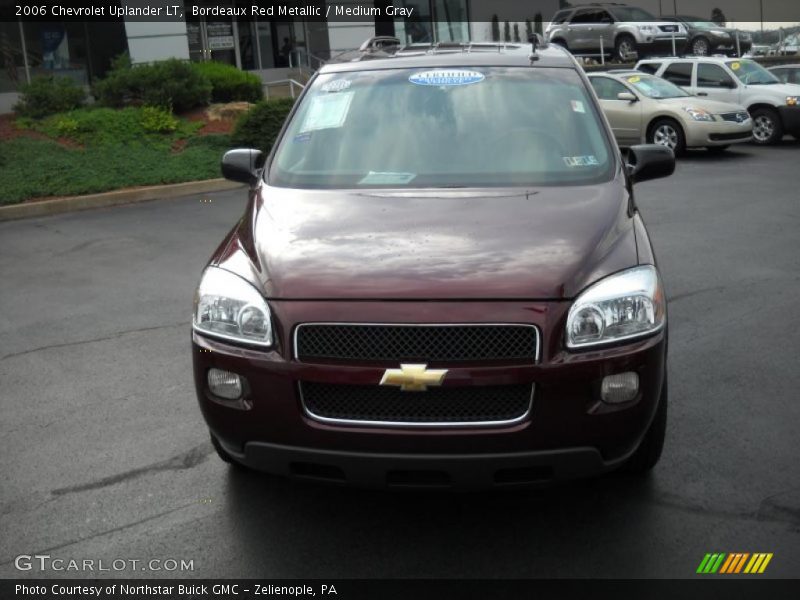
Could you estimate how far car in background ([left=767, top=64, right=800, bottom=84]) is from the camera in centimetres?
2059

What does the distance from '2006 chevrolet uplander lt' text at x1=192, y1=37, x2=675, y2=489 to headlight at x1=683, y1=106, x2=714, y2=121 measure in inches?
556

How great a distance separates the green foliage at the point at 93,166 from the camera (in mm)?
13570

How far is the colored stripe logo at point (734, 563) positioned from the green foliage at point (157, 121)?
14376mm

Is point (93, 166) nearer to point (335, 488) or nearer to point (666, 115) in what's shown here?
point (666, 115)

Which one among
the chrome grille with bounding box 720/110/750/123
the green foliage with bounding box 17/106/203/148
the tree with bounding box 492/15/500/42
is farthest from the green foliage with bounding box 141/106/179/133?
the tree with bounding box 492/15/500/42

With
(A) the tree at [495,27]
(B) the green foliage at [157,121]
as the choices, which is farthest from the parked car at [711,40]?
(B) the green foliage at [157,121]

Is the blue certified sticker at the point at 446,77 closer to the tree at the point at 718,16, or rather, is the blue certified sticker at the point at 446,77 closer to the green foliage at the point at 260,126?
the green foliage at the point at 260,126

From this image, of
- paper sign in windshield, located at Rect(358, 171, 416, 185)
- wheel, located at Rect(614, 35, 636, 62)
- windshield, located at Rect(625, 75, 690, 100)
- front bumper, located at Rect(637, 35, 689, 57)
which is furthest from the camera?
wheel, located at Rect(614, 35, 636, 62)

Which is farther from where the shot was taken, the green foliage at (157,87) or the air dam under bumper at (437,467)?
the green foliage at (157,87)

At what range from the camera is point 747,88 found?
19359 mm

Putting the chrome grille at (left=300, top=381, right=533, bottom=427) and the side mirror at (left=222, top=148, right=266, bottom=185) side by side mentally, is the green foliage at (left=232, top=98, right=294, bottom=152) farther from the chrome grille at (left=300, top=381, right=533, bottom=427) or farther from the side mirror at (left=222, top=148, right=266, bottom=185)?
the chrome grille at (left=300, top=381, right=533, bottom=427)

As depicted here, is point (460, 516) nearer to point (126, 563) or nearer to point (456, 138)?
point (126, 563)

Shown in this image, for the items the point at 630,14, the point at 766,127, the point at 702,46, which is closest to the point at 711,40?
the point at 702,46

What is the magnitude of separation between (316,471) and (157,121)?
552 inches
